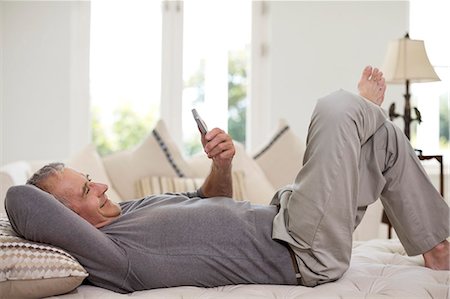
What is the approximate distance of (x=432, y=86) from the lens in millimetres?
5223

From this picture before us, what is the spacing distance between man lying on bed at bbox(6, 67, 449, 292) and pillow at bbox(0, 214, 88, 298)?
67 millimetres

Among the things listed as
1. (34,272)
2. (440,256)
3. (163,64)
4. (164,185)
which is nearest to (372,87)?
(440,256)

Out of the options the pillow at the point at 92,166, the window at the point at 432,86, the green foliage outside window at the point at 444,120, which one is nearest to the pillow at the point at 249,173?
the pillow at the point at 92,166

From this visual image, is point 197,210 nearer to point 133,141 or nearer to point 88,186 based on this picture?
point 88,186

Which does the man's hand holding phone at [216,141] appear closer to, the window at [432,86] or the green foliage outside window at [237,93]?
the green foliage outside window at [237,93]

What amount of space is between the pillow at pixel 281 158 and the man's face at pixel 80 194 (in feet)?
6.35

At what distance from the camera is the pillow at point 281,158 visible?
12.6 ft

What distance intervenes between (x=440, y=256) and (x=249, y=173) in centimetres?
Result: 172

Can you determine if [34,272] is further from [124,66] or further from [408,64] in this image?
[124,66]

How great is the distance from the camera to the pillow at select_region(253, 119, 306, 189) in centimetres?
385

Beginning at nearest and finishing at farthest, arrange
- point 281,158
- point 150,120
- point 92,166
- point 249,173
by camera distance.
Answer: point 92,166 → point 249,173 → point 281,158 → point 150,120

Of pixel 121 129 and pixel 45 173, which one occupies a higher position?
pixel 45 173

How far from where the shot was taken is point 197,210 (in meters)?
2.00

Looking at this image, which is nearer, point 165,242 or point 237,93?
point 165,242
